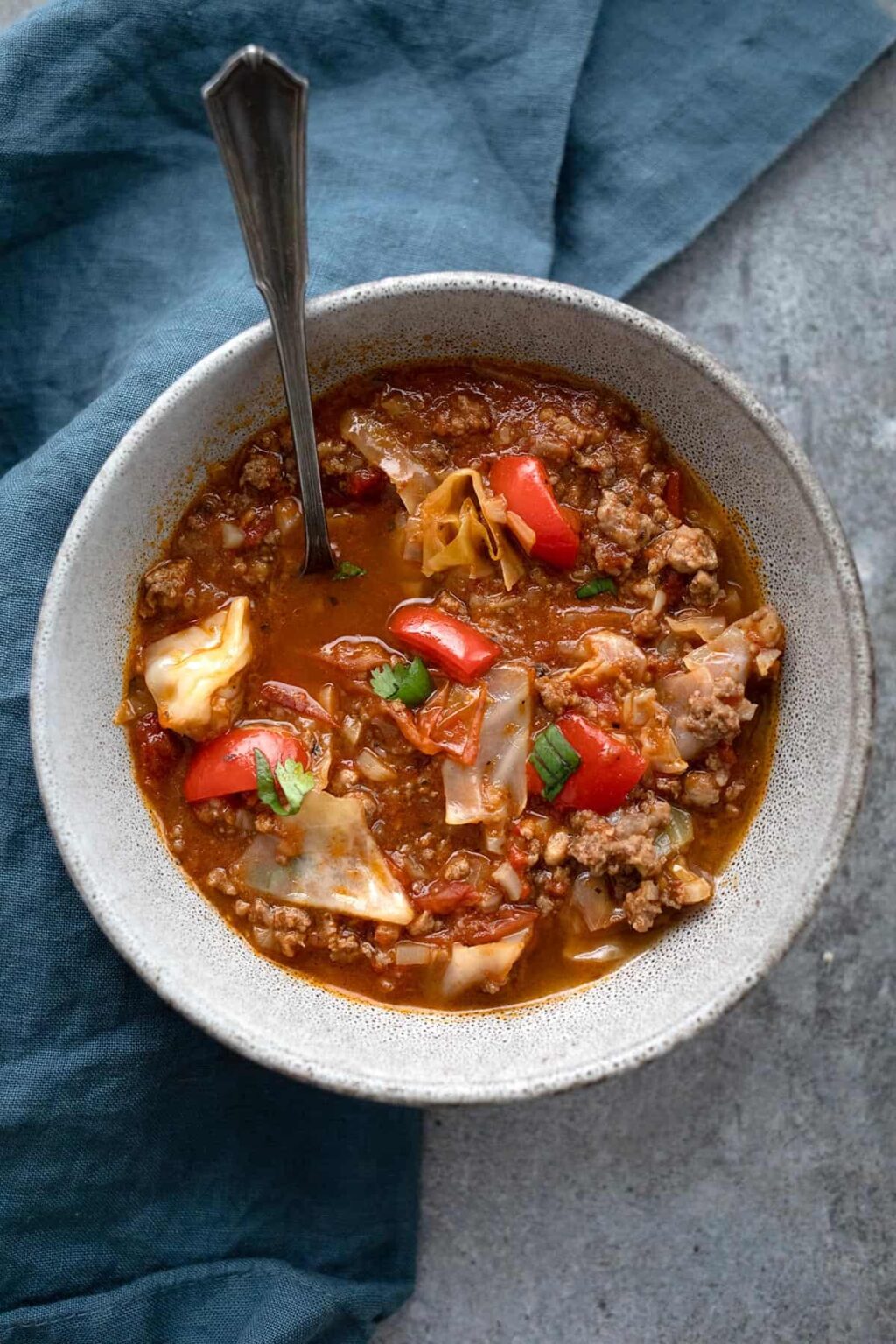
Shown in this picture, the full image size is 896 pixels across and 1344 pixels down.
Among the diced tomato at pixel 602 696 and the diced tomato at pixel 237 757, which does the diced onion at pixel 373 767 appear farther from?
the diced tomato at pixel 602 696

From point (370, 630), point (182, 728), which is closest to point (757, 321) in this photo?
point (370, 630)

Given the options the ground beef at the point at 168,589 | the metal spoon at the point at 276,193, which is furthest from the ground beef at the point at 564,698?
the ground beef at the point at 168,589

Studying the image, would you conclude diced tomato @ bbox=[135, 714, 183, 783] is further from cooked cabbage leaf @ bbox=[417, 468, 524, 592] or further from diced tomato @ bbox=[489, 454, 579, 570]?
diced tomato @ bbox=[489, 454, 579, 570]

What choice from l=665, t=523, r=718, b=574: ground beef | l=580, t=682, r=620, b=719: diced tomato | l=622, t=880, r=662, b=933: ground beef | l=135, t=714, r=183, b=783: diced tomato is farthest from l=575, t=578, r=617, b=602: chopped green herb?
l=135, t=714, r=183, b=783: diced tomato

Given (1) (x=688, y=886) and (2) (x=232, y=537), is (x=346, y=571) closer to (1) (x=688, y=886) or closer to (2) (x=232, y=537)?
(2) (x=232, y=537)

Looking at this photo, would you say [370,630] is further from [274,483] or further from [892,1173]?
[892,1173]

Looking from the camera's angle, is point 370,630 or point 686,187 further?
point 686,187
